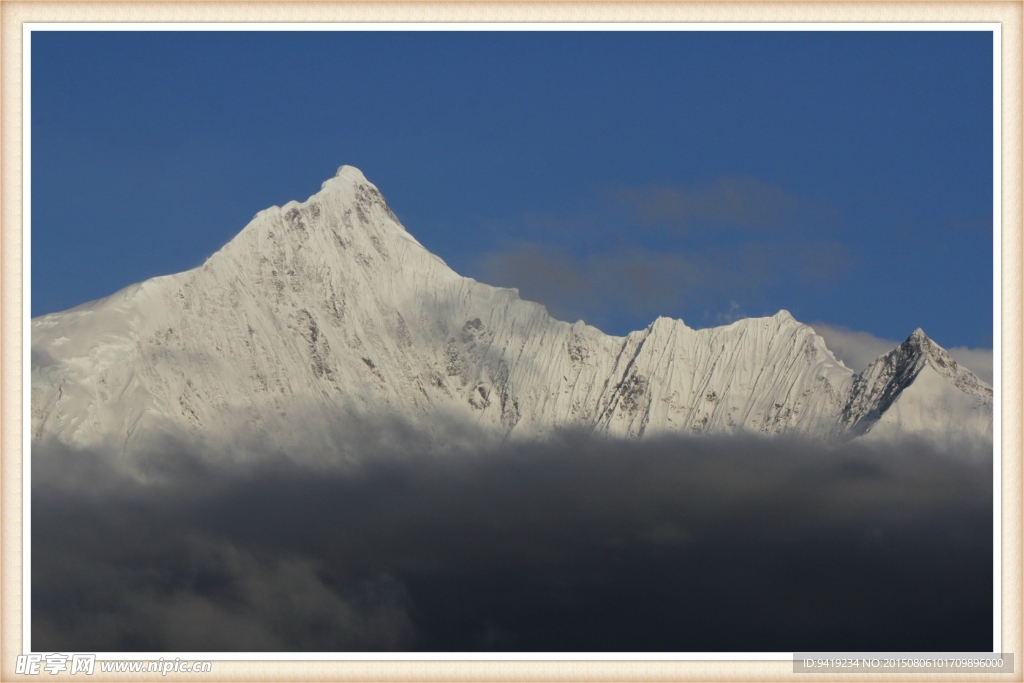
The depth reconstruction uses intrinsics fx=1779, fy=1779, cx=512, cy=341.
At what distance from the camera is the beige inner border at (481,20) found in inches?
4437

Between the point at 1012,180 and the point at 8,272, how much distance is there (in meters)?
65.7

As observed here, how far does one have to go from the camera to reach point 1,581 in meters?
113

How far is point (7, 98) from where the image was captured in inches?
4481

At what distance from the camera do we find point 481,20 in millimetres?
115312

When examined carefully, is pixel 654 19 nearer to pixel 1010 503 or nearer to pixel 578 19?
pixel 578 19

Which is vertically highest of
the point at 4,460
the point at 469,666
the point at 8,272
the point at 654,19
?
the point at 654,19

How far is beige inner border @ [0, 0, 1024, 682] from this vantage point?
370 feet

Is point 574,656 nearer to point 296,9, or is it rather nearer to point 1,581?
point 1,581

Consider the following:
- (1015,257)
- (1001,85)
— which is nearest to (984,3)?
(1001,85)

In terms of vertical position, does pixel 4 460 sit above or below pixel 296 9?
below

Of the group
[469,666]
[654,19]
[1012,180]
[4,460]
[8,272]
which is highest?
[654,19]

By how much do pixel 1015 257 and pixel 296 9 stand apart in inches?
1972

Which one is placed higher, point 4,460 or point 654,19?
point 654,19

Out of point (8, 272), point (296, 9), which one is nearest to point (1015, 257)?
point (296, 9)
